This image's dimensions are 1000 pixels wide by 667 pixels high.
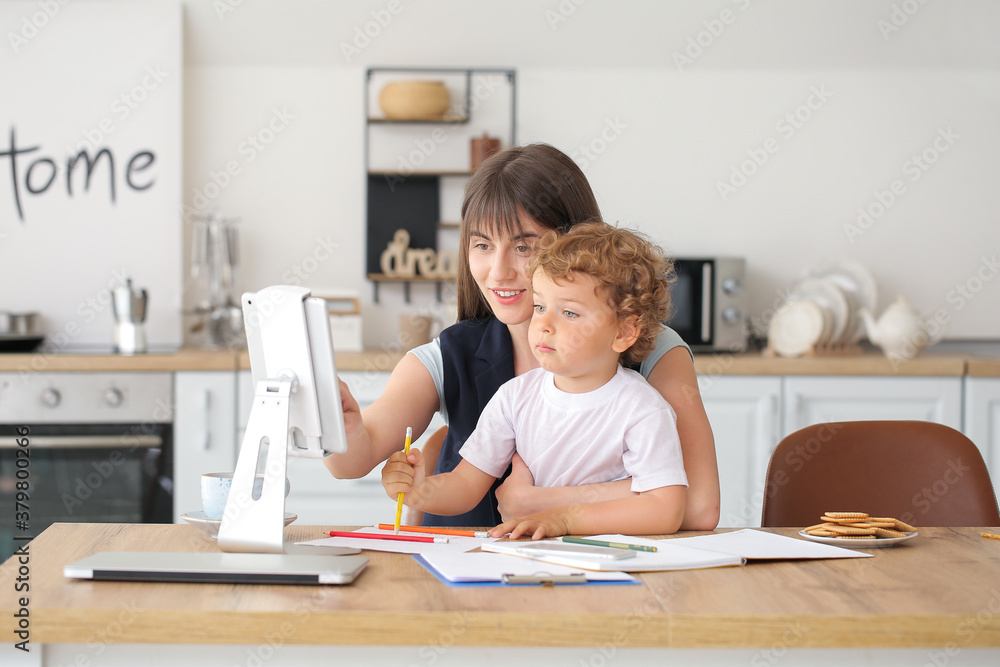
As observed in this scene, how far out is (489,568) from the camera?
0.92 m

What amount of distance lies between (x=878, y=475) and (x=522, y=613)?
1015 mm

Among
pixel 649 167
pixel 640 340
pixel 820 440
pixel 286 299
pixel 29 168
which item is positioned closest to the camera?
pixel 286 299

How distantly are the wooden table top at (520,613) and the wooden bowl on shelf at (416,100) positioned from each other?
2.51 meters

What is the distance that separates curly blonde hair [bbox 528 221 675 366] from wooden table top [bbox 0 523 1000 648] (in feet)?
1.39

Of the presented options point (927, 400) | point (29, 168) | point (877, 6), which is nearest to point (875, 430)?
point (927, 400)

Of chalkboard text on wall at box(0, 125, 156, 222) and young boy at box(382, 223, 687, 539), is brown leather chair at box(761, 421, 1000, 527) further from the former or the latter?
chalkboard text on wall at box(0, 125, 156, 222)

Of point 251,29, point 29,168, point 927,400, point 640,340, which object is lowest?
point 927,400

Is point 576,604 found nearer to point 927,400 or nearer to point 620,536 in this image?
point 620,536

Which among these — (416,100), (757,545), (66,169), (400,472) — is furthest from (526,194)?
(66,169)

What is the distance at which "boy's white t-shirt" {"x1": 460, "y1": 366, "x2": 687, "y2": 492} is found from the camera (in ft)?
3.79

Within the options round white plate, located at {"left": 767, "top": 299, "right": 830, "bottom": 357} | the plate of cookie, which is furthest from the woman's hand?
round white plate, located at {"left": 767, "top": 299, "right": 830, "bottom": 357}

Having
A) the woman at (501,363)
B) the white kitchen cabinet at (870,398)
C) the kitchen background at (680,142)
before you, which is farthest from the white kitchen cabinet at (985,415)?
the woman at (501,363)

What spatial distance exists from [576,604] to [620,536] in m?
0.28

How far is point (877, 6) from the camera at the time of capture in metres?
3.15
